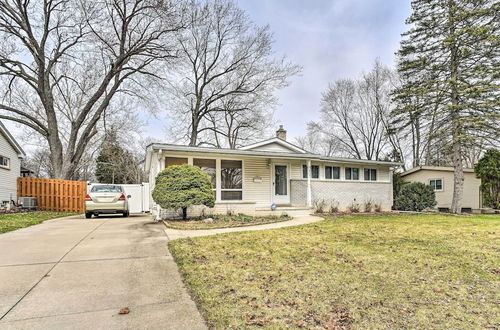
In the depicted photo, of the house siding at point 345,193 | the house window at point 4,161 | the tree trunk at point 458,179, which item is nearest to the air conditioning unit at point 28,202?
the house window at point 4,161

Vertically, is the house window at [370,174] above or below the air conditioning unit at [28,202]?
above

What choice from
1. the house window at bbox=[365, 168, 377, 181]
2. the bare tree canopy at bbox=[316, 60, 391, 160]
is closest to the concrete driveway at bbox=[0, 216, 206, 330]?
the house window at bbox=[365, 168, 377, 181]

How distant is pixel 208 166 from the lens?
1239 centimetres

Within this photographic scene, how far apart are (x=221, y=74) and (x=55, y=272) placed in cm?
2285

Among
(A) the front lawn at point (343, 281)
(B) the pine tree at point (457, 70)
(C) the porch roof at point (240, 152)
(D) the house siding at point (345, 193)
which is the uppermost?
(B) the pine tree at point (457, 70)

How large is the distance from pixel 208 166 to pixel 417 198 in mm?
12178

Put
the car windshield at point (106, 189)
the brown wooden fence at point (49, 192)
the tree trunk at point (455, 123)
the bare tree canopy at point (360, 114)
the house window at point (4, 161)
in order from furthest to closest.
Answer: the bare tree canopy at point (360, 114) < the brown wooden fence at point (49, 192) < the tree trunk at point (455, 123) < the house window at point (4, 161) < the car windshield at point (106, 189)

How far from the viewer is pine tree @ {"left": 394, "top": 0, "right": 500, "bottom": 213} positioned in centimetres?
1416

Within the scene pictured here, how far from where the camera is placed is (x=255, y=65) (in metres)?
24.5

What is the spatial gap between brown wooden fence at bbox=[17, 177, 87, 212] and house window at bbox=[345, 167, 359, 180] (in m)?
15.5

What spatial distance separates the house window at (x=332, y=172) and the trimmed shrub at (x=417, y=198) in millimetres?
4461

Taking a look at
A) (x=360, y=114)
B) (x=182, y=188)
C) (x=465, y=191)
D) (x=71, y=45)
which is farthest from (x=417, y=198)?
(x=71, y=45)

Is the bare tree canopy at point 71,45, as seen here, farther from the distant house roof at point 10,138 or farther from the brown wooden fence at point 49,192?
the brown wooden fence at point 49,192

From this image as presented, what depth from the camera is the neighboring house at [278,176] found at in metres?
12.2
